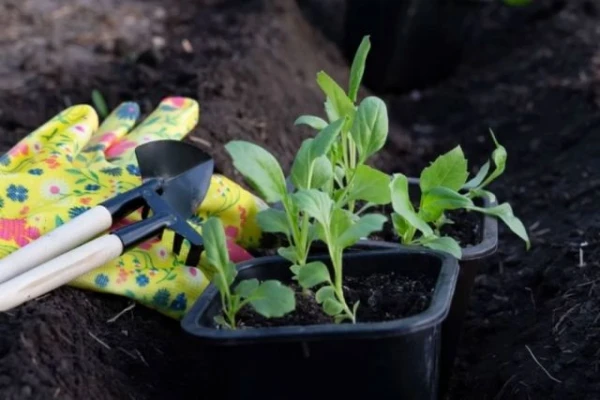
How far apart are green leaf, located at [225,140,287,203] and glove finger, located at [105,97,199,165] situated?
0.51 m

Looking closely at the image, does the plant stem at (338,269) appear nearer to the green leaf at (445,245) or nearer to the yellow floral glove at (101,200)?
the green leaf at (445,245)

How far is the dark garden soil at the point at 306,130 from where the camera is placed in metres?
1.95

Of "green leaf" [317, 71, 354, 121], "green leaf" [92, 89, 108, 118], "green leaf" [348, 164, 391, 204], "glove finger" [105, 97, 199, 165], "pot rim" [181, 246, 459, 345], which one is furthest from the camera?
"green leaf" [92, 89, 108, 118]

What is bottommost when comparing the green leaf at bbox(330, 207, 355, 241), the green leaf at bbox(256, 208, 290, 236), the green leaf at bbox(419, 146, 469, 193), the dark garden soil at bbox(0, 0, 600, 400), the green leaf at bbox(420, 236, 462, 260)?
the dark garden soil at bbox(0, 0, 600, 400)

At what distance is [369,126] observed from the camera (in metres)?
1.96

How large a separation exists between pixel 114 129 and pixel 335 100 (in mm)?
648

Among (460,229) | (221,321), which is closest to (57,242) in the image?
(221,321)

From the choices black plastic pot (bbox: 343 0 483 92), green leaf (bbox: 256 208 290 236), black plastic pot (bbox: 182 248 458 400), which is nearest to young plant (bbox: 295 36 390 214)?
green leaf (bbox: 256 208 290 236)

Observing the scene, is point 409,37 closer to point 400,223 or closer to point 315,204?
point 400,223

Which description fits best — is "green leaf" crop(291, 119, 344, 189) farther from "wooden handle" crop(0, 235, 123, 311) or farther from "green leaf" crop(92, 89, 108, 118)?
"green leaf" crop(92, 89, 108, 118)

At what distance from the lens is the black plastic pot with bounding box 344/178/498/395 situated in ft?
6.61

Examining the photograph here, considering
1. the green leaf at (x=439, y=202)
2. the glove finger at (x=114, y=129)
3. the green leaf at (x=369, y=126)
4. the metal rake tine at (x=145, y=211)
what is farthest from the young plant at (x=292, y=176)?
the glove finger at (x=114, y=129)

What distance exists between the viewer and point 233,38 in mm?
3824

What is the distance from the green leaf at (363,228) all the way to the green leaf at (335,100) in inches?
12.5
